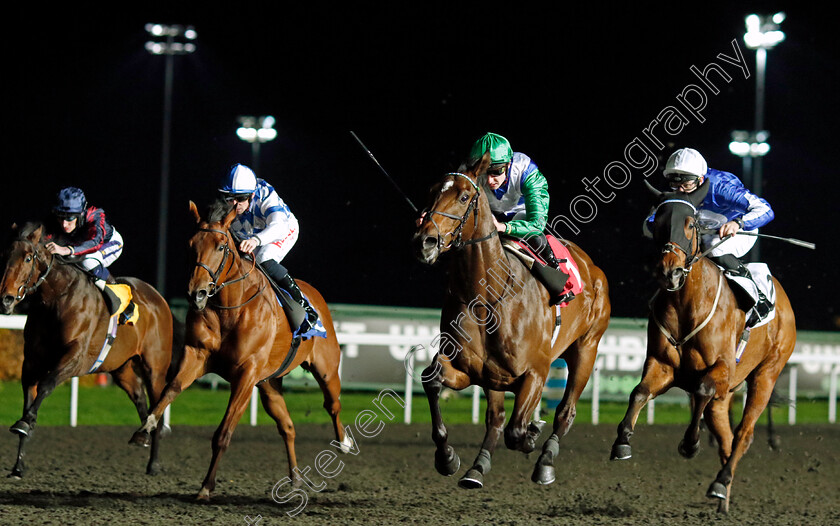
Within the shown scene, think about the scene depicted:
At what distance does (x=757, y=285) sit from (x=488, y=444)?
7.62 ft

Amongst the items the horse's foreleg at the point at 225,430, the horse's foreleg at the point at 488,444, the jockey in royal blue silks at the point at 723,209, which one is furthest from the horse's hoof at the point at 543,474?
the horse's foreleg at the point at 225,430

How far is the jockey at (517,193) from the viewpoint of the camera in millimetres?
5105

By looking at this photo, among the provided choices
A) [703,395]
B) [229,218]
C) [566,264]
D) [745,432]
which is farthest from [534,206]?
[745,432]

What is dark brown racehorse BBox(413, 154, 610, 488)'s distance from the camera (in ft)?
15.2

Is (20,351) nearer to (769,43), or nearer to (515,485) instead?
(515,485)

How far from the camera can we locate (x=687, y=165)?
557 centimetres

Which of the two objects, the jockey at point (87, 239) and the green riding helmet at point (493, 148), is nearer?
the green riding helmet at point (493, 148)

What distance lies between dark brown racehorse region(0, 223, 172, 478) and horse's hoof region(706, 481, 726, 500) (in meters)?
3.88

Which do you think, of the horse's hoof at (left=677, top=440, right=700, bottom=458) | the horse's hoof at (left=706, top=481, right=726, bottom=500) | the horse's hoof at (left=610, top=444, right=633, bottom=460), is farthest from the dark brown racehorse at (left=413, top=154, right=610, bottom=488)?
the horse's hoof at (left=706, top=481, right=726, bottom=500)

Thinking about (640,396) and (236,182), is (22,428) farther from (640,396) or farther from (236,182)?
(640,396)

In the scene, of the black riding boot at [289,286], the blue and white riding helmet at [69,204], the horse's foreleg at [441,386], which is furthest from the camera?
the blue and white riding helmet at [69,204]

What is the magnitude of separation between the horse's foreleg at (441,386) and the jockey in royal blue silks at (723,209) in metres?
1.64

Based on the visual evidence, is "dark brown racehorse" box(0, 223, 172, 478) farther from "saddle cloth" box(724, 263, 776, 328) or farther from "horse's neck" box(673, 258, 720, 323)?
"saddle cloth" box(724, 263, 776, 328)

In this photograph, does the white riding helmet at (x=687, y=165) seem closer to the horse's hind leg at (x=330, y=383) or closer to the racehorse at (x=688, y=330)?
the racehorse at (x=688, y=330)
